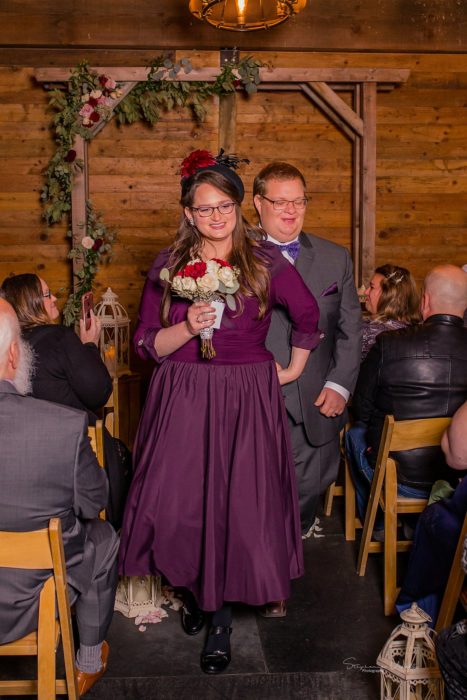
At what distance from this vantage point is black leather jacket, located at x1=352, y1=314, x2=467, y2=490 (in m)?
3.10

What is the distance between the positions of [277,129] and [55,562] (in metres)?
4.90

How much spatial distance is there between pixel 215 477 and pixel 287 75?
410 cm

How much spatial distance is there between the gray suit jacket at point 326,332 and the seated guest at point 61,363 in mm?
753

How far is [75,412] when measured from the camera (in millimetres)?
2041

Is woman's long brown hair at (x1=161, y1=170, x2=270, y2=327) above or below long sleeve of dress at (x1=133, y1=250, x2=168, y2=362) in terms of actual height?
above

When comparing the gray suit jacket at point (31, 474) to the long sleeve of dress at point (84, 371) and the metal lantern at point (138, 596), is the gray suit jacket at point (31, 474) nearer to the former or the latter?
the long sleeve of dress at point (84, 371)

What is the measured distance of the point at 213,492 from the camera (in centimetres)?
253

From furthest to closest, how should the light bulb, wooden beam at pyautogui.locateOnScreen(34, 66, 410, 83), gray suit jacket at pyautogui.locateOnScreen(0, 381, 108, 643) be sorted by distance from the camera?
wooden beam at pyautogui.locateOnScreen(34, 66, 410, 83) < the light bulb < gray suit jacket at pyautogui.locateOnScreen(0, 381, 108, 643)

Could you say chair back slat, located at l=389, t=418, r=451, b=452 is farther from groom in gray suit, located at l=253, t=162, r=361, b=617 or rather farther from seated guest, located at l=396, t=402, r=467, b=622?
seated guest, located at l=396, t=402, r=467, b=622

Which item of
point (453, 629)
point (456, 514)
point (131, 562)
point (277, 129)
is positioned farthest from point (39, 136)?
point (453, 629)

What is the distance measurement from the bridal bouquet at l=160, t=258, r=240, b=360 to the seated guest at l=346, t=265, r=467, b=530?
0.96 m

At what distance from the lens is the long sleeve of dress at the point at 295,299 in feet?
8.91

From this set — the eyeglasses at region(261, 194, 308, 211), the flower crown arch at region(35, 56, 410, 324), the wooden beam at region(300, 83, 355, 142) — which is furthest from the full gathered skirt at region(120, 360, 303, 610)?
the wooden beam at region(300, 83, 355, 142)

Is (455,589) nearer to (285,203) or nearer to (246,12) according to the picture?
(285,203)
